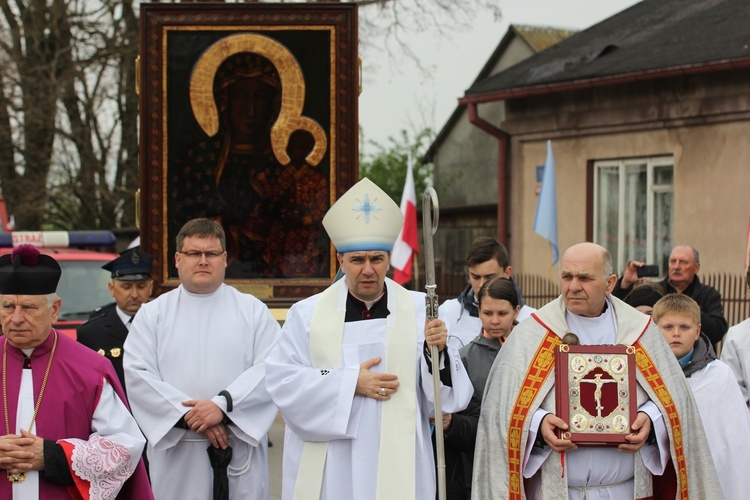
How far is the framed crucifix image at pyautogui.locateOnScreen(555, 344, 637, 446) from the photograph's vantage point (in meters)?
5.19

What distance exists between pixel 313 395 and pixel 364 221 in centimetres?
85

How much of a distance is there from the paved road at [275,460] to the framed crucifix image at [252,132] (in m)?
1.38

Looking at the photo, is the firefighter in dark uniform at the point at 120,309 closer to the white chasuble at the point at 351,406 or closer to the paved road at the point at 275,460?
the white chasuble at the point at 351,406

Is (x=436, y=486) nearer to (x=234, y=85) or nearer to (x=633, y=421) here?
(x=633, y=421)

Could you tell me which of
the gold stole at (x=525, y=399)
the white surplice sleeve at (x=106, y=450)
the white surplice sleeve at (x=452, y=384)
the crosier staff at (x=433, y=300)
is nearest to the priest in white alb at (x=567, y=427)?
the gold stole at (x=525, y=399)

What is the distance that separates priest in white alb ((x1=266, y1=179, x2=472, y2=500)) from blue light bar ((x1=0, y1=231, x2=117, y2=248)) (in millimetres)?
8580

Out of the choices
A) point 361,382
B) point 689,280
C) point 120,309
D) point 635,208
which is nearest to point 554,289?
point 635,208

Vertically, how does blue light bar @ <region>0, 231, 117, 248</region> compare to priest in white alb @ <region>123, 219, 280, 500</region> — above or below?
above

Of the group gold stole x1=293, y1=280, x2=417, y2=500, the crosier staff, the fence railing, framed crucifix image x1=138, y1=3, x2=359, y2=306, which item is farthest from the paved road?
the fence railing

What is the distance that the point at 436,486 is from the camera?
562 cm

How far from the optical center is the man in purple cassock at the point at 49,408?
4664 mm

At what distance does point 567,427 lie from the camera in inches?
204

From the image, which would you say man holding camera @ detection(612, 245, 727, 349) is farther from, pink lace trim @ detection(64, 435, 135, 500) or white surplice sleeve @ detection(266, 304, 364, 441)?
pink lace trim @ detection(64, 435, 135, 500)

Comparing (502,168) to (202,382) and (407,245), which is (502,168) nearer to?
(407,245)
